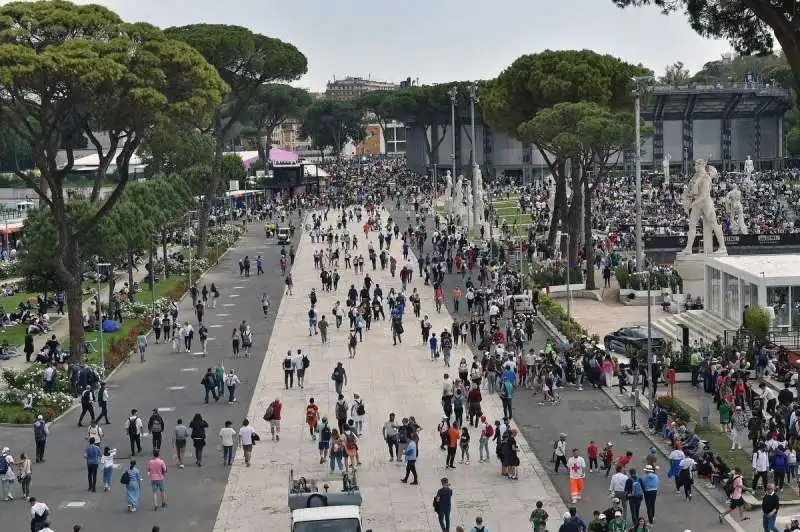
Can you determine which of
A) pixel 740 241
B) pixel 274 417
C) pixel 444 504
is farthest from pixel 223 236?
pixel 444 504

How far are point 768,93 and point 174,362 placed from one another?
91145 millimetres

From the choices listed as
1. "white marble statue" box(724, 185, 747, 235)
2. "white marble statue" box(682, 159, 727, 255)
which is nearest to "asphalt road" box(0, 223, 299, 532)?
"white marble statue" box(682, 159, 727, 255)

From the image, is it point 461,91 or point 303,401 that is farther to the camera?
point 461,91

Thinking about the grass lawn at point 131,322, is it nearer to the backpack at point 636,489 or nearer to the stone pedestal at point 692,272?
the stone pedestal at point 692,272

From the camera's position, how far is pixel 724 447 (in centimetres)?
2680

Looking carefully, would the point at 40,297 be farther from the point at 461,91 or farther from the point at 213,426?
the point at 461,91

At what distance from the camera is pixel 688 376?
3431 cm

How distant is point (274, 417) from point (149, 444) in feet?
9.06

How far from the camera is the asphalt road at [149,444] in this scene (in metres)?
23.2

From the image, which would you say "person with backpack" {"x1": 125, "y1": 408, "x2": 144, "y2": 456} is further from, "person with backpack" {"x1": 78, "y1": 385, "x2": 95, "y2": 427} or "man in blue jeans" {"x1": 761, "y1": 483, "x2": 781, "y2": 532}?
"man in blue jeans" {"x1": 761, "y1": 483, "x2": 781, "y2": 532}

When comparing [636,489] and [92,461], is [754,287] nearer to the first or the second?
[636,489]

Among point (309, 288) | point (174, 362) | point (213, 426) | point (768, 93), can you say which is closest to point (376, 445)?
point (213, 426)

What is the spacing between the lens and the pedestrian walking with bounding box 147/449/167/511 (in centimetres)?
2323

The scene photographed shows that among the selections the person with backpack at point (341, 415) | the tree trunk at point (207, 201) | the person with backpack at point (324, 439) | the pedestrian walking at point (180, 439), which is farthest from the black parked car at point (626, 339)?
the tree trunk at point (207, 201)
